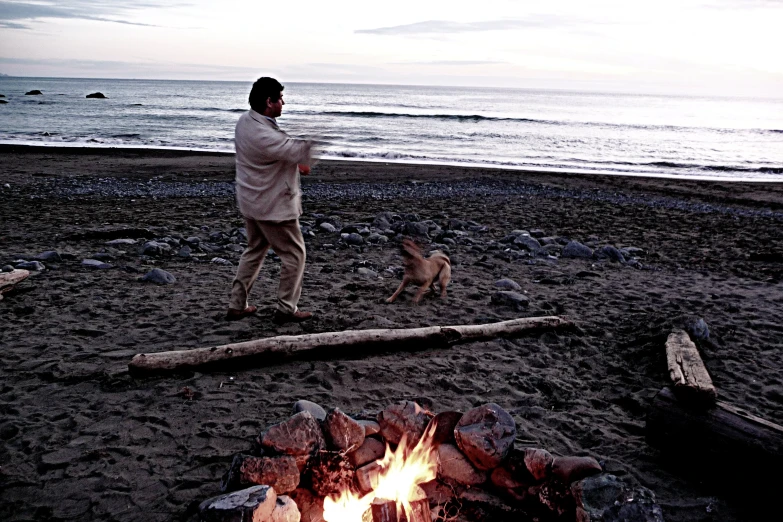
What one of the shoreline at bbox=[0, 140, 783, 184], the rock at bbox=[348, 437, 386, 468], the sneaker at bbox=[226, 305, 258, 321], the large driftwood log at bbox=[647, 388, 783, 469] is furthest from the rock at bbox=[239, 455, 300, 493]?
the shoreline at bbox=[0, 140, 783, 184]

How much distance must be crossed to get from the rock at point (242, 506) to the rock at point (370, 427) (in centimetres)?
69

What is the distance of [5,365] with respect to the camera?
4395 millimetres

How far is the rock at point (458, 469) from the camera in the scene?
307 centimetres

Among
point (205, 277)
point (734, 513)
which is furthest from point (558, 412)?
point (205, 277)

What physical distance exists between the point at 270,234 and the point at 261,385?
1.49 meters

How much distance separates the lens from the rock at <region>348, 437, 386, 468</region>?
10.1 feet

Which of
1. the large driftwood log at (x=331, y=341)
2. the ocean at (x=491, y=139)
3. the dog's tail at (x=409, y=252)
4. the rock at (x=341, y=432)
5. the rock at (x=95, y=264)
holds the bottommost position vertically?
the rock at (x=95, y=264)

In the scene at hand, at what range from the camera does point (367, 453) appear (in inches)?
122

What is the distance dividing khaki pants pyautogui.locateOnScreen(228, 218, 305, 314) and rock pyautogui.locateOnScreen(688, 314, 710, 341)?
3.73m

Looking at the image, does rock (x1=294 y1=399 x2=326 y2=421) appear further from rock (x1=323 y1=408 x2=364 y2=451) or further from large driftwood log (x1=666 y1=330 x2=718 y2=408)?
large driftwood log (x1=666 y1=330 x2=718 y2=408)

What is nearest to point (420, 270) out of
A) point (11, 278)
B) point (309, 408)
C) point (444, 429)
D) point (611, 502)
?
point (309, 408)

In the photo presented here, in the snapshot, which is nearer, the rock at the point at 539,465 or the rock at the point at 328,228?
the rock at the point at 539,465

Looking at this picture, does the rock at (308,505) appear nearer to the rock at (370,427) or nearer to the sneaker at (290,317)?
the rock at (370,427)

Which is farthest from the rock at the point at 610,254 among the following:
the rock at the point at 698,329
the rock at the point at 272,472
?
the rock at the point at 272,472
